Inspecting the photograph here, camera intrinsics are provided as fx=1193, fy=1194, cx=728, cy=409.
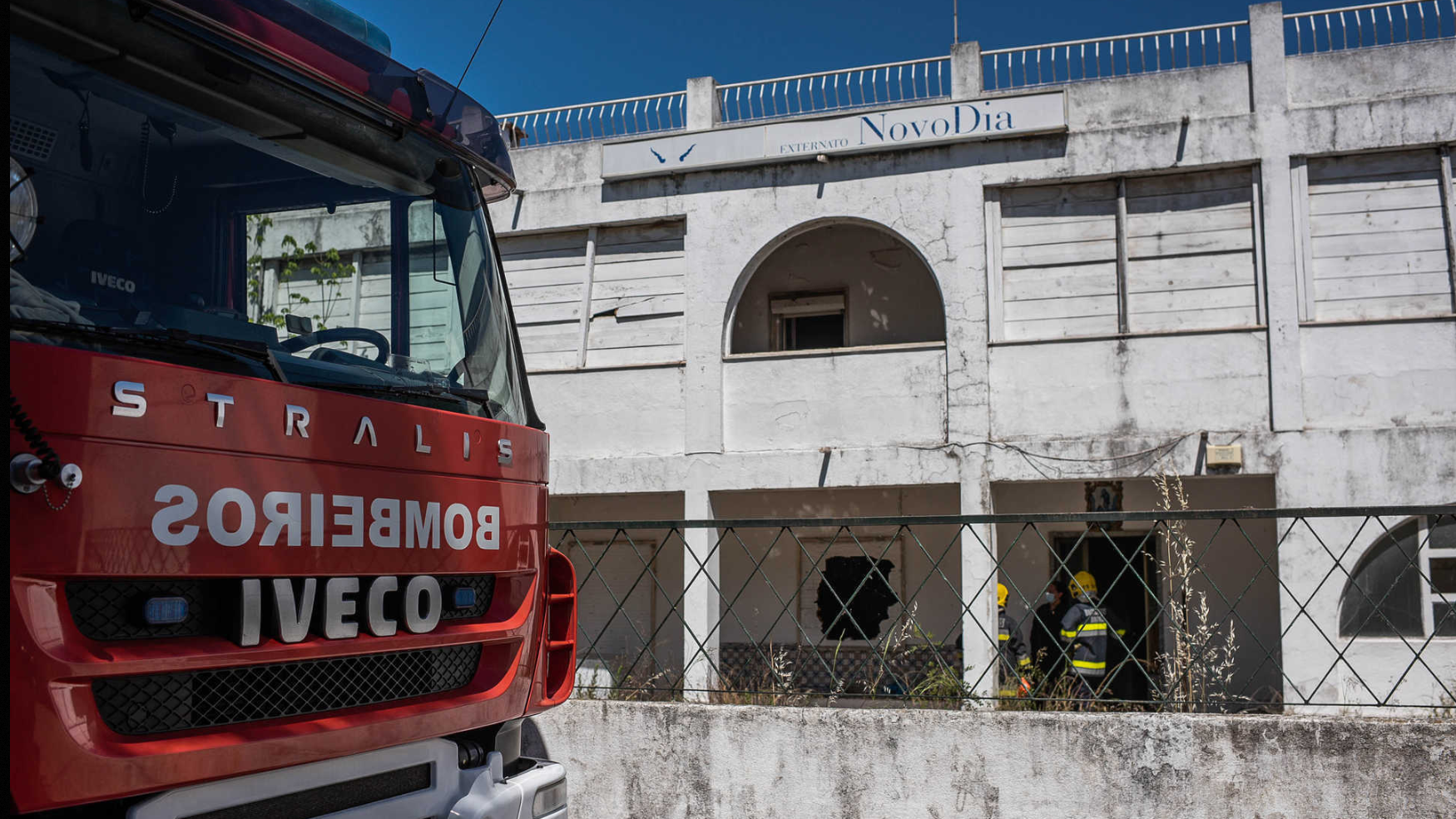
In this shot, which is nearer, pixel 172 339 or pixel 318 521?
pixel 172 339

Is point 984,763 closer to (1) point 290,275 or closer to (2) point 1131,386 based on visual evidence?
(1) point 290,275

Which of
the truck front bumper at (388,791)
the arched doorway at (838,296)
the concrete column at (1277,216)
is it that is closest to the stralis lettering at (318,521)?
the truck front bumper at (388,791)

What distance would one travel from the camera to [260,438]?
2998 millimetres

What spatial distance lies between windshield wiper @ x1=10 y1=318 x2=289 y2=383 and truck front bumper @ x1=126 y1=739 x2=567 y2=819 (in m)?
1.04

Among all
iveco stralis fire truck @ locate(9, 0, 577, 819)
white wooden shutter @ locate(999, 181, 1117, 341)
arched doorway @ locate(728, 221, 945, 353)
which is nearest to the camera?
iveco stralis fire truck @ locate(9, 0, 577, 819)

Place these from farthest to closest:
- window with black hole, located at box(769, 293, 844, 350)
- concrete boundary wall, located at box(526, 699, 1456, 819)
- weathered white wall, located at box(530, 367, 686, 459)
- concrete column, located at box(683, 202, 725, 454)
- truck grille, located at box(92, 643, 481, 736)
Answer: window with black hole, located at box(769, 293, 844, 350) → weathered white wall, located at box(530, 367, 686, 459) → concrete column, located at box(683, 202, 725, 454) → concrete boundary wall, located at box(526, 699, 1456, 819) → truck grille, located at box(92, 643, 481, 736)

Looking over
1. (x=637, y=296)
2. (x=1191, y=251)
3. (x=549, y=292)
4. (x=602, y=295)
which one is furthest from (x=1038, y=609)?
(x=549, y=292)

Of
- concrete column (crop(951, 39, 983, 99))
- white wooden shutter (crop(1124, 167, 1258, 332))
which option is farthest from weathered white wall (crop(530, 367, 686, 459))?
white wooden shutter (crop(1124, 167, 1258, 332))

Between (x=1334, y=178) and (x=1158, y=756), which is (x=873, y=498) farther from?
(x=1158, y=756)

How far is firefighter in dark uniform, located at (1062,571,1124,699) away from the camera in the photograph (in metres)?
6.34

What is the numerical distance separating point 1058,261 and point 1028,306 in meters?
0.64

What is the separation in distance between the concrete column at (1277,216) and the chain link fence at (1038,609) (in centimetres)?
153

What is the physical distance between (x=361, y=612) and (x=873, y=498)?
45.9ft

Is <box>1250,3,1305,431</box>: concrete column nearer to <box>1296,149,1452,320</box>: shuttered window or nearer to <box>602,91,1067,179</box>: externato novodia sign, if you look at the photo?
<box>1296,149,1452,320</box>: shuttered window
